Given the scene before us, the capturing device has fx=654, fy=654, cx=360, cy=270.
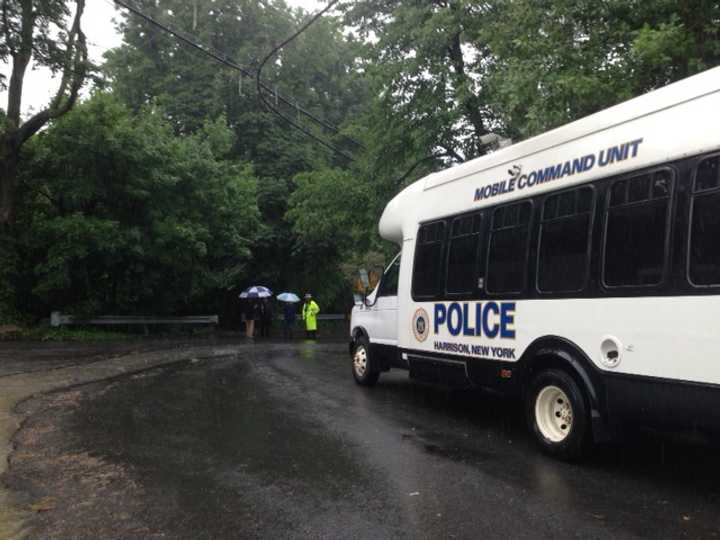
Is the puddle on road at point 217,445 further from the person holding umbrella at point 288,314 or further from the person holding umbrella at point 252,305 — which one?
the person holding umbrella at point 288,314

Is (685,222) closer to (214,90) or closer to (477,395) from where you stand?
(477,395)

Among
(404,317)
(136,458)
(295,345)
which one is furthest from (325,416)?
(295,345)

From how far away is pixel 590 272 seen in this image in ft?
18.6

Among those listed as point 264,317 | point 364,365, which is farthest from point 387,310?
point 264,317

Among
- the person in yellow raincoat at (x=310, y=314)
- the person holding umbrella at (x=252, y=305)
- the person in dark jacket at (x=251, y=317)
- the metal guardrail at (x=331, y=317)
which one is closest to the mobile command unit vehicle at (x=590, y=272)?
the person in yellow raincoat at (x=310, y=314)

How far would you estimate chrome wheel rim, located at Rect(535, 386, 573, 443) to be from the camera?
593 cm

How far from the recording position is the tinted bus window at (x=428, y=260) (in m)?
8.05

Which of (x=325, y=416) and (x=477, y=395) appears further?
(x=477, y=395)

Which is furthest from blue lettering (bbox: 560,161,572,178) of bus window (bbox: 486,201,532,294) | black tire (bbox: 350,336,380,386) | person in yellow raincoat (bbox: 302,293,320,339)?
person in yellow raincoat (bbox: 302,293,320,339)

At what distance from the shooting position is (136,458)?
20.1ft

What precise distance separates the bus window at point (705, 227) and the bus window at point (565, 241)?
1.04 meters

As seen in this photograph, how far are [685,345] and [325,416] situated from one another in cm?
449

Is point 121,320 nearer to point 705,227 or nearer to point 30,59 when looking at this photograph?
point 30,59

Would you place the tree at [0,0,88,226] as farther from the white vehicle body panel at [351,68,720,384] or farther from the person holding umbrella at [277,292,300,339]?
the white vehicle body panel at [351,68,720,384]
